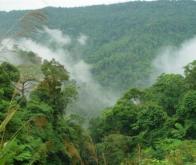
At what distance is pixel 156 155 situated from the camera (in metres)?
18.8

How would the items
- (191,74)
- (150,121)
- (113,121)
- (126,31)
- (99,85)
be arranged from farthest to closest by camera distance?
(126,31) → (99,85) → (191,74) → (113,121) → (150,121)

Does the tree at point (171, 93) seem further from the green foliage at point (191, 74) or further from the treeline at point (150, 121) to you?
the green foliage at point (191, 74)

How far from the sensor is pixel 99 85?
9819cm

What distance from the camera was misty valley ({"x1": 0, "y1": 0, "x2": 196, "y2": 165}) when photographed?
9.25 ft

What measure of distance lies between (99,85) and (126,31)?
39.2 m

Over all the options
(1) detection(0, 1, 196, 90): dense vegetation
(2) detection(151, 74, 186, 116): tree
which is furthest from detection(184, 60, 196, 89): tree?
(1) detection(0, 1, 196, 90): dense vegetation

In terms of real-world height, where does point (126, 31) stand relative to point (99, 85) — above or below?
above

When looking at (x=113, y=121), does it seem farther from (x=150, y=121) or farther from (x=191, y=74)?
(x=191, y=74)

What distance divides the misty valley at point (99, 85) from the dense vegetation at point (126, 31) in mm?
260

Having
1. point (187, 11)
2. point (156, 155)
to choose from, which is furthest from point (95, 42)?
point (156, 155)

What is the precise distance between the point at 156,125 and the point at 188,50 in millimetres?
118658

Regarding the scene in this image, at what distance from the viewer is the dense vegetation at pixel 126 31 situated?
103188mm

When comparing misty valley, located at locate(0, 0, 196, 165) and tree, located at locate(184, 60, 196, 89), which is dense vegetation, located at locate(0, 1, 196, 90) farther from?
tree, located at locate(184, 60, 196, 89)

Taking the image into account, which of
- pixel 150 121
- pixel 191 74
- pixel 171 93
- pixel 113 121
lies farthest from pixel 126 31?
pixel 150 121
